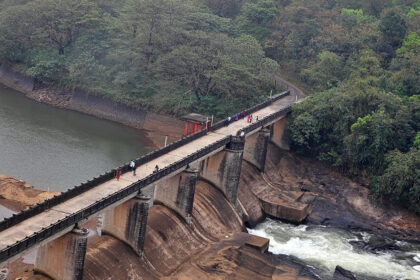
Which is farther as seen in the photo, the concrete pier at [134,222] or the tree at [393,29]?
the tree at [393,29]

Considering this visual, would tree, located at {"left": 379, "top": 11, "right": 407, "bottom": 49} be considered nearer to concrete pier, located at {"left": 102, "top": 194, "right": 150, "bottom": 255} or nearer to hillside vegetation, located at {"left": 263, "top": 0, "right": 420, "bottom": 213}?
hillside vegetation, located at {"left": 263, "top": 0, "right": 420, "bottom": 213}

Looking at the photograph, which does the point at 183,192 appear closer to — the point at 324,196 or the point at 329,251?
the point at 329,251

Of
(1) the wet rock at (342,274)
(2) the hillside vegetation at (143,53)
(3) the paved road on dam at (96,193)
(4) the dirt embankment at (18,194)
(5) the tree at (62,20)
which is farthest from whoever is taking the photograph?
(5) the tree at (62,20)

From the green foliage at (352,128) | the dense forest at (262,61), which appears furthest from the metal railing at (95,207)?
the dense forest at (262,61)

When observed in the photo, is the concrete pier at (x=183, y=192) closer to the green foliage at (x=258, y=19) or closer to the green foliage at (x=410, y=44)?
the green foliage at (x=410, y=44)

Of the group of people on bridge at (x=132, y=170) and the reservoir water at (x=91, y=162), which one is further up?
the group of people on bridge at (x=132, y=170)

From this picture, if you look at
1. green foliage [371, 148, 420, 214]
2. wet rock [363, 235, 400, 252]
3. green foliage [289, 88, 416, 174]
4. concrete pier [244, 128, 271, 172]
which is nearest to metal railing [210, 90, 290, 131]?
concrete pier [244, 128, 271, 172]
